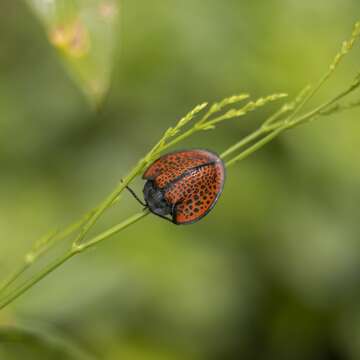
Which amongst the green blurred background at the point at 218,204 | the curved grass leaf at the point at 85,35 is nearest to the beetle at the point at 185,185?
the curved grass leaf at the point at 85,35

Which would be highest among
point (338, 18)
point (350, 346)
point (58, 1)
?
point (58, 1)

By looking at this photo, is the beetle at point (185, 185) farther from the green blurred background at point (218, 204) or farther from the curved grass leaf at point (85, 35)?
the green blurred background at point (218, 204)

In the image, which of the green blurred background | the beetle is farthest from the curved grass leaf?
the green blurred background

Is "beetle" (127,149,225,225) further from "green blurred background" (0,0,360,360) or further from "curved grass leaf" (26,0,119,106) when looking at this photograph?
"green blurred background" (0,0,360,360)

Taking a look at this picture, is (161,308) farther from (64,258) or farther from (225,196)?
(64,258)

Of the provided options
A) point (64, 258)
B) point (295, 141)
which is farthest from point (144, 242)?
point (64, 258)

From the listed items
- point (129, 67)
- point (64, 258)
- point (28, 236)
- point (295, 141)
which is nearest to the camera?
point (64, 258)

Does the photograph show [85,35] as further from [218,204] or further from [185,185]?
[218,204]

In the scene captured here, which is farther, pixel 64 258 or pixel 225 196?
pixel 225 196
